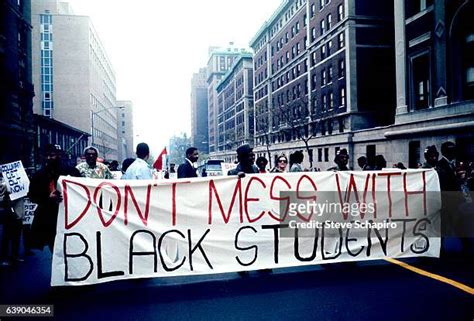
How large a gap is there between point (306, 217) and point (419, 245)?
6.31 ft

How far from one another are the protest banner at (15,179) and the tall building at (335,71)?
111 ft

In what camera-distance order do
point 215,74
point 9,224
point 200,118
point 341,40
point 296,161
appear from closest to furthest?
point 9,224
point 296,161
point 341,40
point 215,74
point 200,118

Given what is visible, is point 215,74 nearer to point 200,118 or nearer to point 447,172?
point 200,118

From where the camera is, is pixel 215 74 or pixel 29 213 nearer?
pixel 29 213

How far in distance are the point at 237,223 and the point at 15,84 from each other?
3631cm

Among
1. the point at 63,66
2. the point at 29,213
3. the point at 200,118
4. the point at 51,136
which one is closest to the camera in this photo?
the point at 29,213

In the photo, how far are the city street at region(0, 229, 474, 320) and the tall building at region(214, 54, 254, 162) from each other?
6311 cm

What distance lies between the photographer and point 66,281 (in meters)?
4.91

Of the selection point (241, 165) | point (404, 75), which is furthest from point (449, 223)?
point (404, 75)

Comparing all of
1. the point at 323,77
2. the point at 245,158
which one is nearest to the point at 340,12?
the point at 323,77

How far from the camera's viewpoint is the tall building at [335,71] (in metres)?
38.1

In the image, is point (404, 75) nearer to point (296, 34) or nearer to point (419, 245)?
point (419, 245)

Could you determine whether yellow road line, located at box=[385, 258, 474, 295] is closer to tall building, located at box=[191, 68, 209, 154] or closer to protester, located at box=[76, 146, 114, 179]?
protester, located at box=[76, 146, 114, 179]

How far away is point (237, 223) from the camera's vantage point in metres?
5.53
